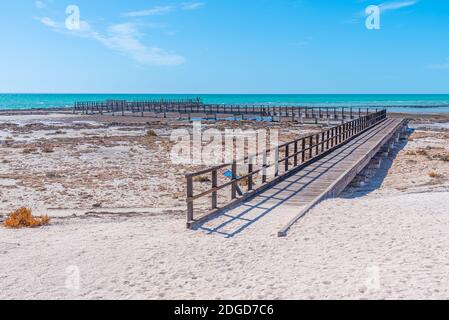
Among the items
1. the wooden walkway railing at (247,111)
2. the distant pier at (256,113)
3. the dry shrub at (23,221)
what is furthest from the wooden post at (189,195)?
the wooden walkway railing at (247,111)

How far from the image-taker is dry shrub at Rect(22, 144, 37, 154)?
25472mm

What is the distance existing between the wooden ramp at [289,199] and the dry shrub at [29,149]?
16749mm

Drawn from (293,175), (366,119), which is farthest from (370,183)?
(366,119)

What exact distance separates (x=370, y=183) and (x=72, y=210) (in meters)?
11.9

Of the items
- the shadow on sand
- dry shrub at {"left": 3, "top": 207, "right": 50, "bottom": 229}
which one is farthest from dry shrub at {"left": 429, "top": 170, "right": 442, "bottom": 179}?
dry shrub at {"left": 3, "top": 207, "right": 50, "bottom": 229}

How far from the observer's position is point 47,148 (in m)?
26.8

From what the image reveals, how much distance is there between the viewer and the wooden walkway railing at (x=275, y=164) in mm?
10266

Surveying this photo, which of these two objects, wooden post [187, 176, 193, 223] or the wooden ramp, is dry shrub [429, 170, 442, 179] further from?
wooden post [187, 176, 193, 223]

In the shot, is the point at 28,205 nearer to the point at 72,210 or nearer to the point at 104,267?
the point at 72,210

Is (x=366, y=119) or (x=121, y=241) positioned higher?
(x=366, y=119)

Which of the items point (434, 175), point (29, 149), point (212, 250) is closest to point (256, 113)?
point (29, 149)

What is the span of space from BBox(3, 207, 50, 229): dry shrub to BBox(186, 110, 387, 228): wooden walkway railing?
150 inches

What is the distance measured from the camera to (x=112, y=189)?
15945 millimetres
